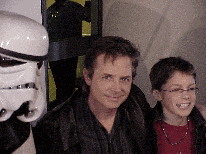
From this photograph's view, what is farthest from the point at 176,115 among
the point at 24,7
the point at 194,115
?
the point at 24,7

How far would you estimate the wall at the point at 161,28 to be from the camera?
1634 mm

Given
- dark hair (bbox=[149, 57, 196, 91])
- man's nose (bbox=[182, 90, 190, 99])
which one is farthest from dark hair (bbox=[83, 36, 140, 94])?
man's nose (bbox=[182, 90, 190, 99])

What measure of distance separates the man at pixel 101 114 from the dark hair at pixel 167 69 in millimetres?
125

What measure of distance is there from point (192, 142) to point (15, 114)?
75 centimetres

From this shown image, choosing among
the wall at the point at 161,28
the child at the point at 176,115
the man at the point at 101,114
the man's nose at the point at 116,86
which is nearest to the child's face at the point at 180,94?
the child at the point at 176,115

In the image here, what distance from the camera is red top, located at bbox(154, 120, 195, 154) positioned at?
1160 millimetres

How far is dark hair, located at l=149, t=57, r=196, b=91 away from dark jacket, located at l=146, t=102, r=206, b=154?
139 millimetres

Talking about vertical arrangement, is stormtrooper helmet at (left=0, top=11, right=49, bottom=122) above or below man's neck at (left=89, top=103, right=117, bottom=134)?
above

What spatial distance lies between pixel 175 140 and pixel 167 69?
12.1 inches

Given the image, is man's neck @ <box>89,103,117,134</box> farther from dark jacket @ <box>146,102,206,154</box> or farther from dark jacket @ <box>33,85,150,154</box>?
dark jacket @ <box>146,102,206,154</box>

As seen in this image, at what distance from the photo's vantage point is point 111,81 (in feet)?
3.54

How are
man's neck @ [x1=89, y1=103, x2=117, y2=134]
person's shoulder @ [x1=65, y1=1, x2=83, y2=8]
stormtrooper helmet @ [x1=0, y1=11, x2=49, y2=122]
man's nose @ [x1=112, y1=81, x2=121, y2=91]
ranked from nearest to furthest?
stormtrooper helmet @ [x1=0, y1=11, x2=49, y2=122], man's nose @ [x1=112, y1=81, x2=121, y2=91], man's neck @ [x1=89, y1=103, x2=117, y2=134], person's shoulder @ [x1=65, y1=1, x2=83, y2=8]

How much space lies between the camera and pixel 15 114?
854 mm

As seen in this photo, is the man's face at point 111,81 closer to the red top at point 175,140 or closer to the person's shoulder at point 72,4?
the red top at point 175,140
